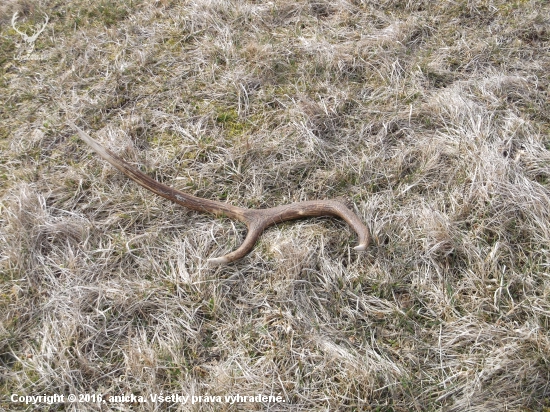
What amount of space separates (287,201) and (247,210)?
320 millimetres

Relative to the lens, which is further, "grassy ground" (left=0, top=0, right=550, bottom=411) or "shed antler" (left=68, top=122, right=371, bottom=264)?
"shed antler" (left=68, top=122, right=371, bottom=264)

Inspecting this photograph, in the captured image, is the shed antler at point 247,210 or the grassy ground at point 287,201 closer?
the grassy ground at point 287,201

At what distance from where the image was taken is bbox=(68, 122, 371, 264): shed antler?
3.03 meters

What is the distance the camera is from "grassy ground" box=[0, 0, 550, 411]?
2525 mm

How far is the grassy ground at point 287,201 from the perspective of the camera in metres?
2.53

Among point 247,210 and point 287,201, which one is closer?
point 247,210

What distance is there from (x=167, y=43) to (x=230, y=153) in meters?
1.75

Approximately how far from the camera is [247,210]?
3242 mm

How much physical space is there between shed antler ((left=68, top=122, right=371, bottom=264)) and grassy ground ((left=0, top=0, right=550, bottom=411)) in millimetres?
87

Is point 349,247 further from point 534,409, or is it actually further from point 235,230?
point 534,409

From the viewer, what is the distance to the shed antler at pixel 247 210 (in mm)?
3033

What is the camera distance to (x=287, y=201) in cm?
336

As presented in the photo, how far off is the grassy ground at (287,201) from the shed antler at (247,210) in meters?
0.09

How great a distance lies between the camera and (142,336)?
269cm
